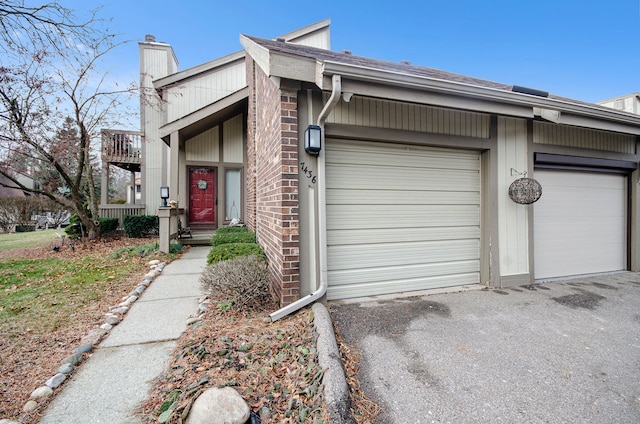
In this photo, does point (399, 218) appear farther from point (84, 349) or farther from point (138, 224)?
point (138, 224)

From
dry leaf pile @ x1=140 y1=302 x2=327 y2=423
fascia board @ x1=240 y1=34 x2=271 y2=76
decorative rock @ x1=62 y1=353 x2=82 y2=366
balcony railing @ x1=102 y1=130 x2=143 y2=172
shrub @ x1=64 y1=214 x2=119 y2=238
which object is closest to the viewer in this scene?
dry leaf pile @ x1=140 y1=302 x2=327 y2=423

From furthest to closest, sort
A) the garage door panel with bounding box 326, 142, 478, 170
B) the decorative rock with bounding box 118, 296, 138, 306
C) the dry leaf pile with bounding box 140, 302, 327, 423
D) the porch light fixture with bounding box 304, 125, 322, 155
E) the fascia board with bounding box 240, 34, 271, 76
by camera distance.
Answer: the decorative rock with bounding box 118, 296, 138, 306, the garage door panel with bounding box 326, 142, 478, 170, the porch light fixture with bounding box 304, 125, 322, 155, the fascia board with bounding box 240, 34, 271, 76, the dry leaf pile with bounding box 140, 302, 327, 423

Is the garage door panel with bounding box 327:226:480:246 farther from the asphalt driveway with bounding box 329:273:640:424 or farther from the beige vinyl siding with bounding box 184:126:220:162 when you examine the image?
the beige vinyl siding with bounding box 184:126:220:162

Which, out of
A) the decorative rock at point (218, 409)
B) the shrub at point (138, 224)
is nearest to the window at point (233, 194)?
the shrub at point (138, 224)

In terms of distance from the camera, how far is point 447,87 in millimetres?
2994

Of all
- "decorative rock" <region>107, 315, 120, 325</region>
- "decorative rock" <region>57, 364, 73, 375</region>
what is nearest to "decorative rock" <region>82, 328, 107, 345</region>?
"decorative rock" <region>107, 315, 120, 325</region>

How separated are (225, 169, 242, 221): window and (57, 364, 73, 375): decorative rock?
275 inches

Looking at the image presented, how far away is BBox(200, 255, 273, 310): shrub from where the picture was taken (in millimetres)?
3072

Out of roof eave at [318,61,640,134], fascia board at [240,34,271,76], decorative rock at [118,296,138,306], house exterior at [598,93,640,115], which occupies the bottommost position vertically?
decorative rock at [118,296,138,306]

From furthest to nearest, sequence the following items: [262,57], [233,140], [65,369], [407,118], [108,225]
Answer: [233,140] → [108,225] → [407,118] → [262,57] → [65,369]

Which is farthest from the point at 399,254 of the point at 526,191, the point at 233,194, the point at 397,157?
the point at 233,194

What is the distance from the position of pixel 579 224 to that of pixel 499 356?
12.9ft

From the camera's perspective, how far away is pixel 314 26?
1101cm

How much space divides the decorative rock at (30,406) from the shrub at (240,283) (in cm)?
153
